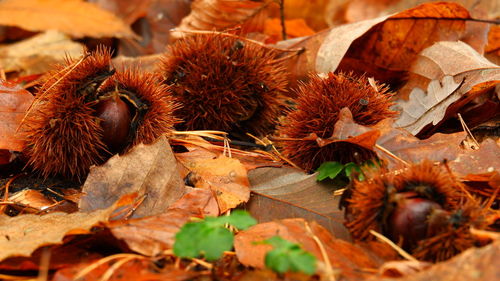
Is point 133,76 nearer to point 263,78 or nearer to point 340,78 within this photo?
point 263,78

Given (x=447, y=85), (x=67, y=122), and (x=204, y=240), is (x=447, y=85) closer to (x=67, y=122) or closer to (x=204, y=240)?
(x=204, y=240)

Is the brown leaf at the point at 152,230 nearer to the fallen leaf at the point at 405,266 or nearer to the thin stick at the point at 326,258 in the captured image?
the thin stick at the point at 326,258

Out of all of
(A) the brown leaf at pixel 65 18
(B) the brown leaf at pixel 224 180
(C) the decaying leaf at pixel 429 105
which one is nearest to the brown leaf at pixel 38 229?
(B) the brown leaf at pixel 224 180

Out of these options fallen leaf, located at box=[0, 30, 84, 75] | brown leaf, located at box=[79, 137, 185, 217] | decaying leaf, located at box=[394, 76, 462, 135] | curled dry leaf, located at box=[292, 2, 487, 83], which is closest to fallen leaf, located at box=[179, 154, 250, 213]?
brown leaf, located at box=[79, 137, 185, 217]

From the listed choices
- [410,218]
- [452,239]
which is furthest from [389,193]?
[452,239]

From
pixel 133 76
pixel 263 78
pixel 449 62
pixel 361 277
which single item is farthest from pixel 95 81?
pixel 449 62

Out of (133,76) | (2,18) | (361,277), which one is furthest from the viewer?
(2,18)
